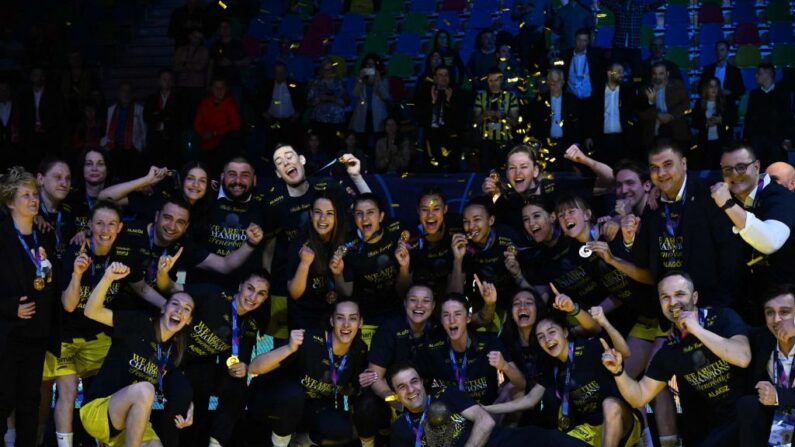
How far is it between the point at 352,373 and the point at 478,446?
1061 millimetres

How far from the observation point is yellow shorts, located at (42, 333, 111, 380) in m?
7.00

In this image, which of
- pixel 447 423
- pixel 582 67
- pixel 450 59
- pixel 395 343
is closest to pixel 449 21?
pixel 450 59

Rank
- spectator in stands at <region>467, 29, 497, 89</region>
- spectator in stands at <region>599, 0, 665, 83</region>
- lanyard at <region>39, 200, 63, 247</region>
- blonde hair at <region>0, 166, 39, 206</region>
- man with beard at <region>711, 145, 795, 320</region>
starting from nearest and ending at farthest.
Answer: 1. man with beard at <region>711, 145, 795, 320</region>
2. blonde hair at <region>0, 166, 39, 206</region>
3. lanyard at <region>39, 200, 63, 247</region>
4. spectator in stands at <region>467, 29, 497, 89</region>
5. spectator in stands at <region>599, 0, 665, 83</region>

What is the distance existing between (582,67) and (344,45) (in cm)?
378

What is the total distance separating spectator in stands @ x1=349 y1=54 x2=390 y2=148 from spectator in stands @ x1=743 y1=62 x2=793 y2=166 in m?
3.28

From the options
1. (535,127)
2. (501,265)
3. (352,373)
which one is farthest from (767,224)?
(535,127)

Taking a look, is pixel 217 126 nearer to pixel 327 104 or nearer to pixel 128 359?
pixel 327 104

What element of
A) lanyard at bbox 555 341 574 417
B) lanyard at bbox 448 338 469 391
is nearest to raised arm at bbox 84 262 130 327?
lanyard at bbox 448 338 469 391

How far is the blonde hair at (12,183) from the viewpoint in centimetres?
687

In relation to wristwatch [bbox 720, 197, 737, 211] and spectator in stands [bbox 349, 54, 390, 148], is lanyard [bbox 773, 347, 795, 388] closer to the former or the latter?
wristwatch [bbox 720, 197, 737, 211]

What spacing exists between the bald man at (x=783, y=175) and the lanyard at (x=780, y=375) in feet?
5.41

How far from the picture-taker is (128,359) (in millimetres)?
6695

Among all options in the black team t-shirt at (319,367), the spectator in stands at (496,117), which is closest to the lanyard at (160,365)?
the black team t-shirt at (319,367)

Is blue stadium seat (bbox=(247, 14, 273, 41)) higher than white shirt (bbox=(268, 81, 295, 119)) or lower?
higher
